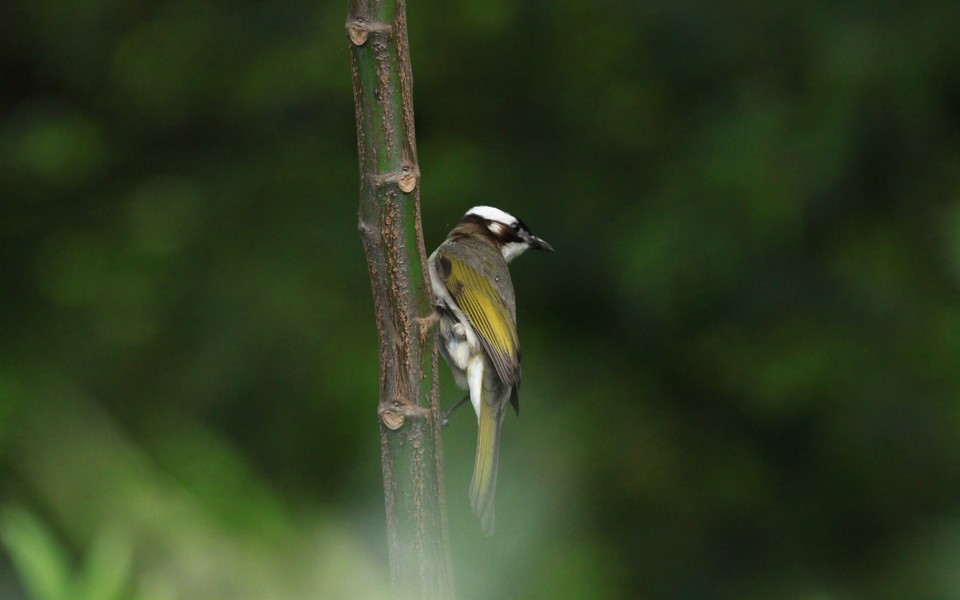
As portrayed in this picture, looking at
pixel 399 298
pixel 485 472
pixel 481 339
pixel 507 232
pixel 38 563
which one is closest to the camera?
pixel 38 563

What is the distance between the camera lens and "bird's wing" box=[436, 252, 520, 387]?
2893 mm

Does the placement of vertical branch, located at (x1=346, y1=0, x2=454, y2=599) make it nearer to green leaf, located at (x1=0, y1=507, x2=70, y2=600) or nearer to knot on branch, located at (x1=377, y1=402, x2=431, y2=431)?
knot on branch, located at (x1=377, y1=402, x2=431, y2=431)

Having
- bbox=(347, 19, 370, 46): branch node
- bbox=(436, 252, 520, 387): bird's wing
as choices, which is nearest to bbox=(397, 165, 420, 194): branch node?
bbox=(347, 19, 370, 46): branch node

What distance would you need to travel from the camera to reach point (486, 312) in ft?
9.93

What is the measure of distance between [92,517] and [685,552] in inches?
147

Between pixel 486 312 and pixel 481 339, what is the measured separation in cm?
11

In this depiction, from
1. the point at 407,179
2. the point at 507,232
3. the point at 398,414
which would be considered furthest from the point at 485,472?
the point at 407,179

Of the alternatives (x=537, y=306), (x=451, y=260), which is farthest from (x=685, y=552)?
(x=451, y=260)

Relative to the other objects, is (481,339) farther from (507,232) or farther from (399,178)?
(399,178)

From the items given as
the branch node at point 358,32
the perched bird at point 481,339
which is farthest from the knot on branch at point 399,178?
the perched bird at point 481,339

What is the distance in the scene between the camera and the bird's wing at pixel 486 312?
2893 mm

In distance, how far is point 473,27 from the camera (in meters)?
4.64

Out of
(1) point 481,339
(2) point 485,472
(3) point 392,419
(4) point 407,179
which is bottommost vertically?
(2) point 485,472

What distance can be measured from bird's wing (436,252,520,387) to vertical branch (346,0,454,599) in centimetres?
146
